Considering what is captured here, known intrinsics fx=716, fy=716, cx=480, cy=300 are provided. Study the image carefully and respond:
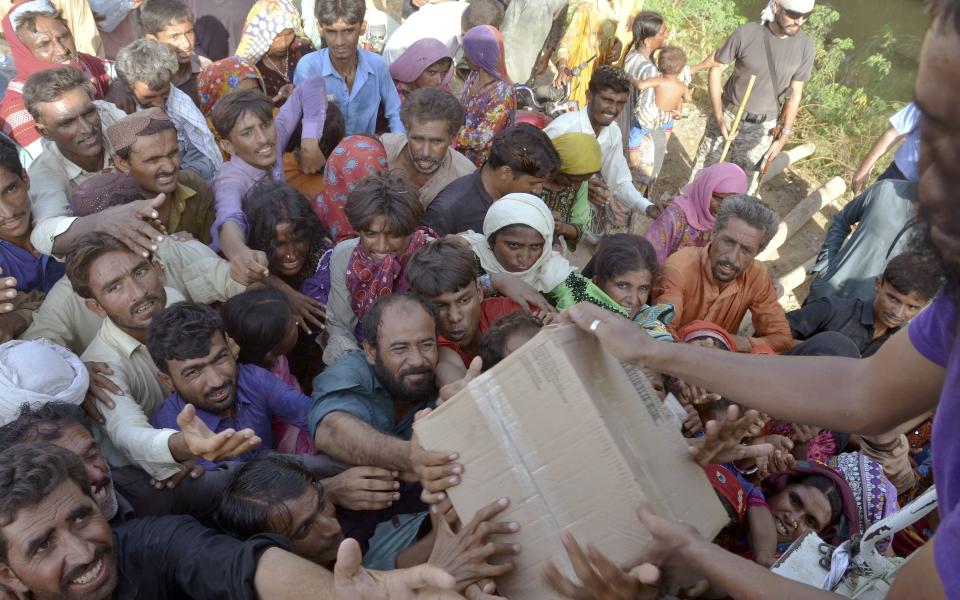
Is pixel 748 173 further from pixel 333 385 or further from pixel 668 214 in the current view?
pixel 333 385

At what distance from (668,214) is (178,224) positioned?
316cm

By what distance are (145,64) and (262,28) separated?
1338 millimetres

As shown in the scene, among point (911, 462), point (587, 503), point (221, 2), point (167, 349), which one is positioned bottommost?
point (911, 462)

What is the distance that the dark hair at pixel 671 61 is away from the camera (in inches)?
275

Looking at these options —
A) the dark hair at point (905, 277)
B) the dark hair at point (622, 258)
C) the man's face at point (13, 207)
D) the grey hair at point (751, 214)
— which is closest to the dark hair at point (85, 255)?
the man's face at point (13, 207)

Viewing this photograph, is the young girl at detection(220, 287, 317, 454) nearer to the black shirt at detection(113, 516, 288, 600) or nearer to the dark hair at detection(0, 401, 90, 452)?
the dark hair at detection(0, 401, 90, 452)

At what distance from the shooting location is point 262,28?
5.48m

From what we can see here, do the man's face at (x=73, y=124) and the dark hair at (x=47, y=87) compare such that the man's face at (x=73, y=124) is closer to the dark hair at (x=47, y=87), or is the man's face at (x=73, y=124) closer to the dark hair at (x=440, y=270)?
the dark hair at (x=47, y=87)

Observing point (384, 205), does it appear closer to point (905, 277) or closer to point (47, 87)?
point (47, 87)

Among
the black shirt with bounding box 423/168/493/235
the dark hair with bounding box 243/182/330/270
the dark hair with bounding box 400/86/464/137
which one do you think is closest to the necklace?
the dark hair with bounding box 400/86/464/137

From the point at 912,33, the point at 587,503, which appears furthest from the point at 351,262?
the point at 912,33

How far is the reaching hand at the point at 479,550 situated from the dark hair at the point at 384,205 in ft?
6.33

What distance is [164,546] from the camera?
2.12 meters

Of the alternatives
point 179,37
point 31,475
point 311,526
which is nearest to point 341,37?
point 179,37
